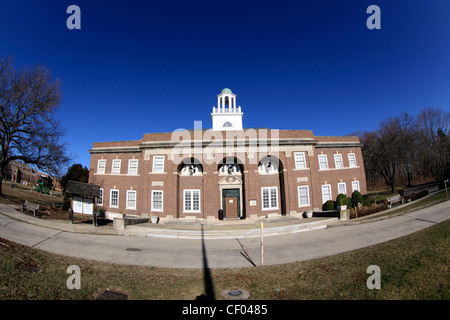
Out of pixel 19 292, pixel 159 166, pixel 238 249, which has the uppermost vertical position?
pixel 159 166

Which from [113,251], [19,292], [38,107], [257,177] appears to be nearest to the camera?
[19,292]

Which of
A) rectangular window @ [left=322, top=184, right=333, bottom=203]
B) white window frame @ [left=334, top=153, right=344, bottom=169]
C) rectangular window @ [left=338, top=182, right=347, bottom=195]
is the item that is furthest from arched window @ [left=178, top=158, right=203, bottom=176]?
rectangular window @ [left=338, top=182, right=347, bottom=195]

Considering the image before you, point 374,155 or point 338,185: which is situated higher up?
point 374,155

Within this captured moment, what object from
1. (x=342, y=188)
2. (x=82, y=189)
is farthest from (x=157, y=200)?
(x=342, y=188)

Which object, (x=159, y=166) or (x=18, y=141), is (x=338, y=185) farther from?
(x=18, y=141)

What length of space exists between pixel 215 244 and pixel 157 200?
11.9 metres

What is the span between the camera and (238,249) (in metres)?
10.8

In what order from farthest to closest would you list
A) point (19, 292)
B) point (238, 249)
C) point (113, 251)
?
point (238, 249), point (113, 251), point (19, 292)

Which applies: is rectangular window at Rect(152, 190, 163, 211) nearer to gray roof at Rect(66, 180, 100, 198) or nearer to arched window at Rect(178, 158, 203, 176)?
arched window at Rect(178, 158, 203, 176)

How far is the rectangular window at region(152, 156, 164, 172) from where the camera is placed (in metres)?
22.1

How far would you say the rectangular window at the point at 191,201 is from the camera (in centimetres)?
2139

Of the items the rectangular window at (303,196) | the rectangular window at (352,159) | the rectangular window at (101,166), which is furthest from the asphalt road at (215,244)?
the rectangular window at (101,166)
